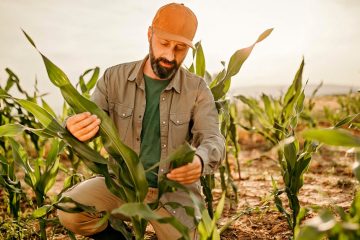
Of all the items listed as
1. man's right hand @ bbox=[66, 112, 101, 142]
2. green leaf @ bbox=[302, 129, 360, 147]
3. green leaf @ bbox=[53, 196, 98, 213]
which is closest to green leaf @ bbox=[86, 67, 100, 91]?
green leaf @ bbox=[53, 196, 98, 213]

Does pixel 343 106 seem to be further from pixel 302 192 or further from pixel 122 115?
pixel 122 115

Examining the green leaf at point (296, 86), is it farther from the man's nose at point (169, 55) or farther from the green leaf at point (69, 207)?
the green leaf at point (69, 207)

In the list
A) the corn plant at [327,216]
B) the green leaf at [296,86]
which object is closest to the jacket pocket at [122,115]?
the green leaf at [296,86]

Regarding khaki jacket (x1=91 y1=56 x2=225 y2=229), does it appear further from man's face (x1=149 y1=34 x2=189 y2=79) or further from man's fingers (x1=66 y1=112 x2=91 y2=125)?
man's fingers (x1=66 y1=112 x2=91 y2=125)

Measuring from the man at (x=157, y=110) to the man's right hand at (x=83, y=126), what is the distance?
Answer: 17.5 inches

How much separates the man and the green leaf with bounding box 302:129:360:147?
701mm

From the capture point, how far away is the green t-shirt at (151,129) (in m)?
1.69

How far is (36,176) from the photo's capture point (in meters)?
1.73

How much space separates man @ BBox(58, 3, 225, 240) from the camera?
156 cm

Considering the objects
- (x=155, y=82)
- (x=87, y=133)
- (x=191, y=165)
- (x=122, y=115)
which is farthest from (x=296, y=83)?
(x=87, y=133)

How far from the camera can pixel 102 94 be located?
1665mm

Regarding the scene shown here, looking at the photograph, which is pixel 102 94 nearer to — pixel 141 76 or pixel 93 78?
pixel 141 76

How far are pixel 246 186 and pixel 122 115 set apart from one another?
1653 mm

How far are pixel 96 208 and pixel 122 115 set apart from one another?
38 cm
